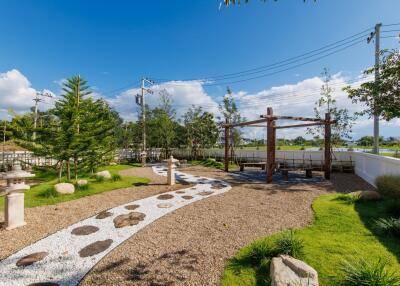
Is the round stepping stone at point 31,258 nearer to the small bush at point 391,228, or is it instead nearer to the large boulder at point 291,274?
the large boulder at point 291,274

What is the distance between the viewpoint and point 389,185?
662 cm

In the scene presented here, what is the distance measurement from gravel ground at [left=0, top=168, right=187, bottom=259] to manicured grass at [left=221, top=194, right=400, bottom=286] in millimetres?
3923

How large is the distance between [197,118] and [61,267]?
2101 centimetres

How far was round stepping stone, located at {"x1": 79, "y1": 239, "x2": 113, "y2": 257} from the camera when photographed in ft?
11.9

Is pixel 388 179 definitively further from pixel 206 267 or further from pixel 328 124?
pixel 206 267

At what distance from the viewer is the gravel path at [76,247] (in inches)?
119

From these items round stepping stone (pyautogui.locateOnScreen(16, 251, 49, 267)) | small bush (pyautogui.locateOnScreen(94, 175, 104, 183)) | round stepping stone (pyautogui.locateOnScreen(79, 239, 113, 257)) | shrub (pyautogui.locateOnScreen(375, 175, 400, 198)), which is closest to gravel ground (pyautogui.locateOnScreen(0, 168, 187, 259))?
round stepping stone (pyautogui.locateOnScreen(16, 251, 49, 267))

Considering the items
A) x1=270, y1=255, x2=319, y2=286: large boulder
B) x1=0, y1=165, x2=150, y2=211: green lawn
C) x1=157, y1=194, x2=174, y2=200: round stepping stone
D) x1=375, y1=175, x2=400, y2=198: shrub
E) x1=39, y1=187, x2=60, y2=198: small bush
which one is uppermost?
x1=375, y1=175, x2=400, y2=198: shrub

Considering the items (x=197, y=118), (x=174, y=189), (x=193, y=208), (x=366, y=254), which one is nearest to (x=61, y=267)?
(x=193, y=208)

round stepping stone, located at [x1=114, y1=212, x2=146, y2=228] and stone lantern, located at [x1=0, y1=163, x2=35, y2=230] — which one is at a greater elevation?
stone lantern, located at [x1=0, y1=163, x2=35, y2=230]

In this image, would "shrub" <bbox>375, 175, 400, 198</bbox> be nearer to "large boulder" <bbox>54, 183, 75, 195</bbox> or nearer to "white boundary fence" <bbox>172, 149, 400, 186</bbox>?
"white boundary fence" <bbox>172, 149, 400, 186</bbox>

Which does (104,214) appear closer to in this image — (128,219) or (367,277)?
(128,219)

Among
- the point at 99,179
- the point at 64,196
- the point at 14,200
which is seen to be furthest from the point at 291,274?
the point at 99,179

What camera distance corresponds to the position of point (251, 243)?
12.7ft
